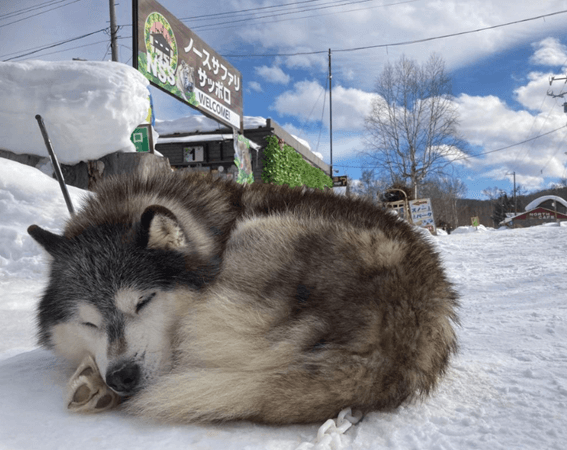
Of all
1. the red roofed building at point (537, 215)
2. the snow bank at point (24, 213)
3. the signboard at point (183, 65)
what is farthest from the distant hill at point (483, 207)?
the snow bank at point (24, 213)

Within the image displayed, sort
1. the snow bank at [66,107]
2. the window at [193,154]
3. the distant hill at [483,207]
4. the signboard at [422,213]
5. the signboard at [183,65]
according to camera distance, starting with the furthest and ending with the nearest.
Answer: the distant hill at [483,207], the window at [193,154], the signboard at [422,213], the signboard at [183,65], the snow bank at [66,107]

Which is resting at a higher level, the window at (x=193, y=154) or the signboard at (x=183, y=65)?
the signboard at (x=183, y=65)

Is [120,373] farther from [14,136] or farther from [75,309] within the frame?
[14,136]

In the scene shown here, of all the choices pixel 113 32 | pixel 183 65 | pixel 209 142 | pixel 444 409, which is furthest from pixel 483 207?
pixel 444 409

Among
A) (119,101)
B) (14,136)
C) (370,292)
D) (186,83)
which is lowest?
(370,292)

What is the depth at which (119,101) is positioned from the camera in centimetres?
693

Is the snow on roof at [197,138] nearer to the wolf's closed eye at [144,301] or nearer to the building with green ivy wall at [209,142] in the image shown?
the building with green ivy wall at [209,142]

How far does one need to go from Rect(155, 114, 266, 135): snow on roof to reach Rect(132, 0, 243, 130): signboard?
355 centimetres

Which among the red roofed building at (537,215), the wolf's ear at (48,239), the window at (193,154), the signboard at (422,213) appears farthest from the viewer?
the red roofed building at (537,215)

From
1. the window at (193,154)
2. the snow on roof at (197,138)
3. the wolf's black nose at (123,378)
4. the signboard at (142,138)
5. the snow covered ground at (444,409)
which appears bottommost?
the snow covered ground at (444,409)

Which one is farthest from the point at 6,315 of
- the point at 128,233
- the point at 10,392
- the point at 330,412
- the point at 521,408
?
the point at 521,408

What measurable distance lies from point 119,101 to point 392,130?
66.0 feet

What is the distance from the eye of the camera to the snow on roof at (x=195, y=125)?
16984 millimetres

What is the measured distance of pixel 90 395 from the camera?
58.9 inches
